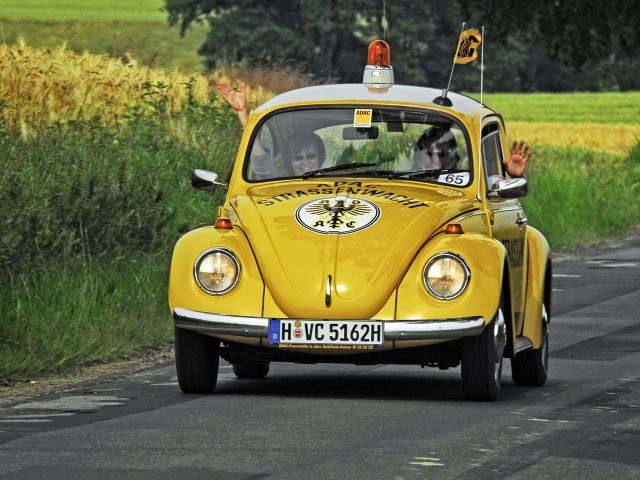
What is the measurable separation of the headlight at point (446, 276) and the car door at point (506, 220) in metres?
0.74

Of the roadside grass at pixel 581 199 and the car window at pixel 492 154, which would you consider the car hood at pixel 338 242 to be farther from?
the roadside grass at pixel 581 199

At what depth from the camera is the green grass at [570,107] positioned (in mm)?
66500

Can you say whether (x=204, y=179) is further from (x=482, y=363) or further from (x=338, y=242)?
(x=482, y=363)

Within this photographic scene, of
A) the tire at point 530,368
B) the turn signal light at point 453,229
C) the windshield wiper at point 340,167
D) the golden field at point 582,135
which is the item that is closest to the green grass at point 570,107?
the golden field at point 582,135

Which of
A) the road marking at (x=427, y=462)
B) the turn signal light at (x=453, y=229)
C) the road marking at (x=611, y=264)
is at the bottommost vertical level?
the road marking at (x=611, y=264)

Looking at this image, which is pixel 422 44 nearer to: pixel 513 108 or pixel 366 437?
pixel 513 108

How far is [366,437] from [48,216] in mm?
7387

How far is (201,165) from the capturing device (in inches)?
830

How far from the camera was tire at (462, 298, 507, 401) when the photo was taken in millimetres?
9570

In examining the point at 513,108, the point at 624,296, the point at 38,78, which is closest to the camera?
the point at 624,296

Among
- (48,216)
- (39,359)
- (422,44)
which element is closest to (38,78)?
(48,216)

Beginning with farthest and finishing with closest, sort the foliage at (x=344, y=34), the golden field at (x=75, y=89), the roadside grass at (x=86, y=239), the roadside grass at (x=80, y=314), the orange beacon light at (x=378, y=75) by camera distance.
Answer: the foliage at (x=344, y=34) < the golden field at (x=75, y=89) < the roadside grass at (x=86, y=239) < the roadside grass at (x=80, y=314) < the orange beacon light at (x=378, y=75)

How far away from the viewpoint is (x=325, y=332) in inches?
372

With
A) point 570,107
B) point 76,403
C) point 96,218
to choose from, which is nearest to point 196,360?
point 76,403
